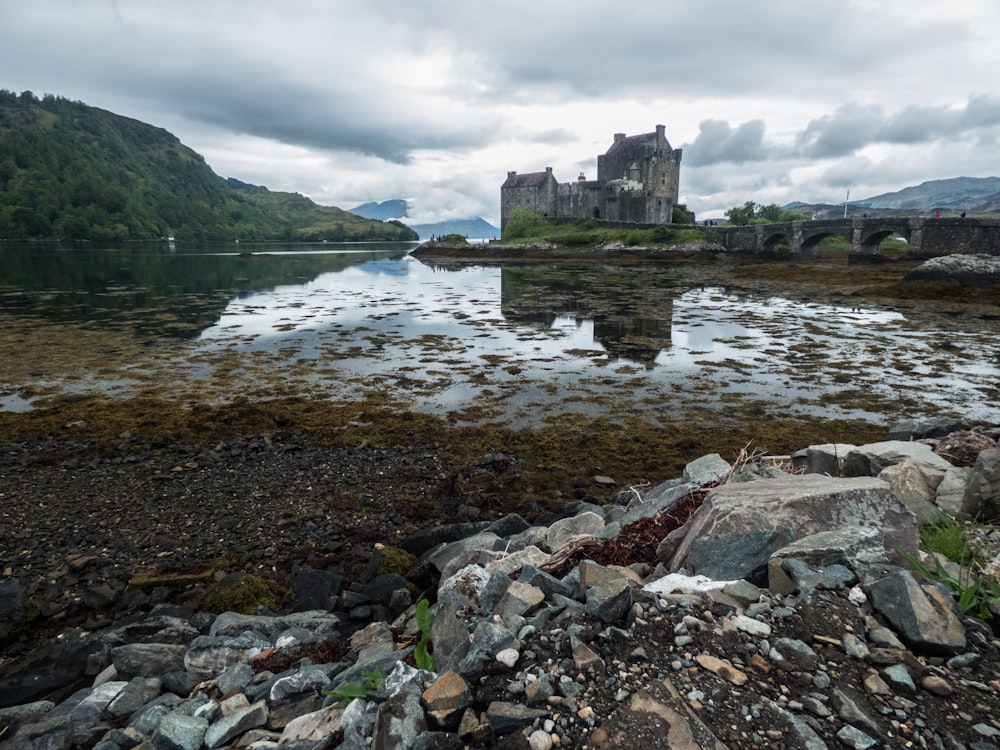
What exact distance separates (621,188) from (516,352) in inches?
2985

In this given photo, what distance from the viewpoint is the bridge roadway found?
4584cm

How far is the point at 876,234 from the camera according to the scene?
54812mm

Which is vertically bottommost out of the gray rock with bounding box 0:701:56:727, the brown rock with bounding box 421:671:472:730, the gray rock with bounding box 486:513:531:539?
the gray rock with bounding box 486:513:531:539

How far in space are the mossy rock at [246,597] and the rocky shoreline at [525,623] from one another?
3 cm

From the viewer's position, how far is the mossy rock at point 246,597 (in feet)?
18.6

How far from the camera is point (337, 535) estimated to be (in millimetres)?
7137

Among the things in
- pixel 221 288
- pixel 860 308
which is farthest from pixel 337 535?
pixel 221 288

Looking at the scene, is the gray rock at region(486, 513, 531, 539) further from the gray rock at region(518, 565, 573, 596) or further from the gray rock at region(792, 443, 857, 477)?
the gray rock at region(792, 443, 857, 477)

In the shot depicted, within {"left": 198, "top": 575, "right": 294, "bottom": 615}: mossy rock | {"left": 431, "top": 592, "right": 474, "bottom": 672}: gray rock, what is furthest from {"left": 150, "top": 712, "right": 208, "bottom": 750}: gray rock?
{"left": 198, "top": 575, "right": 294, "bottom": 615}: mossy rock

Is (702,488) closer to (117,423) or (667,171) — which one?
(117,423)

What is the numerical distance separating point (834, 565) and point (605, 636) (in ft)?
5.58

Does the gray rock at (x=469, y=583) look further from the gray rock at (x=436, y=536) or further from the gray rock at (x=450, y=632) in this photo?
the gray rock at (x=436, y=536)

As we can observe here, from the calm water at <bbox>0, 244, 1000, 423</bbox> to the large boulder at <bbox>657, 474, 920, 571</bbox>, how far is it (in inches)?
303

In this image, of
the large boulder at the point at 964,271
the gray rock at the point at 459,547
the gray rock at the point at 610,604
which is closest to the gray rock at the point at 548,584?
the gray rock at the point at 610,604
